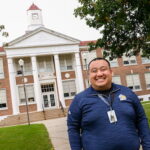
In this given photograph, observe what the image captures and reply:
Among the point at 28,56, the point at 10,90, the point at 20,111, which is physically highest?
the point at 28,56

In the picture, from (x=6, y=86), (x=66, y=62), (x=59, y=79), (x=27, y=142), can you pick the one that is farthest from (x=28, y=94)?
(x=27, y=142)

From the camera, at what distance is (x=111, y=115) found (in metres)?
3.32

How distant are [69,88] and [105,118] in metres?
35.3

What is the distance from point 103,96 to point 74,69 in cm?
3568

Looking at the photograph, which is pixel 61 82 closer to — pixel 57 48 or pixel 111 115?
pixel 57 48

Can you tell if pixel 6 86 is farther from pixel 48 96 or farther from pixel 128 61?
pixel 128 61

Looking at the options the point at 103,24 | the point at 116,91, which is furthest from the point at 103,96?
the point at 103,24

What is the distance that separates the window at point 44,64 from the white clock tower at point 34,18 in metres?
5.03

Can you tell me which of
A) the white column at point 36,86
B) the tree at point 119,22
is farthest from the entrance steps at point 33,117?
the tree at point 119,22

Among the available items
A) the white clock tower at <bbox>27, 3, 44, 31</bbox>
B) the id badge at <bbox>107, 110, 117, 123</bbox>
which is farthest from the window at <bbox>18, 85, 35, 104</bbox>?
the id badge at <bbox>107, 110, 117, 123</bbox>

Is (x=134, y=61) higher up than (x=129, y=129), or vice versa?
(x=134, y=61)

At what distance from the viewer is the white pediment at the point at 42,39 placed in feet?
120

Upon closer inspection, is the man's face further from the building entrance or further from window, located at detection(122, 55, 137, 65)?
window, located at detection(122, 55, 137, 65)

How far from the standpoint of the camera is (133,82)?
138 feet
